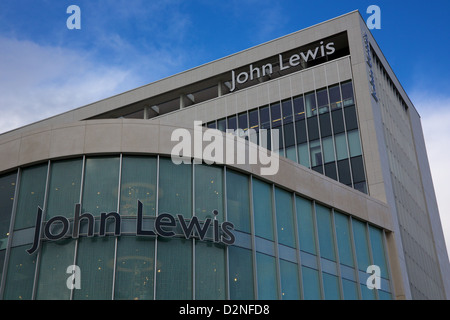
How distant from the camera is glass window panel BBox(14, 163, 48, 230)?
21.9m

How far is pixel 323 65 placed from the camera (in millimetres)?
41844

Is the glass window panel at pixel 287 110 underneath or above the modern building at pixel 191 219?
above

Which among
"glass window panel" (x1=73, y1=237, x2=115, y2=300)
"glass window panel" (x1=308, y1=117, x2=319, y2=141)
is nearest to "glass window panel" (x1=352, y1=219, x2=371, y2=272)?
"glass window panel" (x1=308, y1=117, x2=319, y2=141)

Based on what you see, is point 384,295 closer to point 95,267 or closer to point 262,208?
point 262,208

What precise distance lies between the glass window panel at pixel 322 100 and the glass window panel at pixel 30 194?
2346 cm

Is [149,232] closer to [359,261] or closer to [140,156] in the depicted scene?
[140,156]

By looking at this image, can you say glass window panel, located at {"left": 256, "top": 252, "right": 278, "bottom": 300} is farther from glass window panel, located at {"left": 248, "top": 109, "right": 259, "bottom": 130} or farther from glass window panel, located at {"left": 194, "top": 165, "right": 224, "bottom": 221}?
glass window panel, located at {"left": 248, "top": 109, "right": 259, "bottom": 130}

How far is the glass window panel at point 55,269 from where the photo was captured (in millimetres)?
20156

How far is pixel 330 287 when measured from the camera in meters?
26.5

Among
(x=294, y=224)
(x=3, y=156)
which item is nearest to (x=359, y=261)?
(x=294, y=224)

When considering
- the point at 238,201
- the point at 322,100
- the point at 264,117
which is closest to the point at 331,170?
the point at 322,100

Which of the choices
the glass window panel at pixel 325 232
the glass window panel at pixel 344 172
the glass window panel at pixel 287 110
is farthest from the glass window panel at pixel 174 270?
the glass window panel at pixel 287 110

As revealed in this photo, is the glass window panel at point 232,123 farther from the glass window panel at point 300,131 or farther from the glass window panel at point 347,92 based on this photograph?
the glass window panel at point 347,92

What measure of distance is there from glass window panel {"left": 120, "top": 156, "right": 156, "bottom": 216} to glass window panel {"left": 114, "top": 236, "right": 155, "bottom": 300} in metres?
1.22
